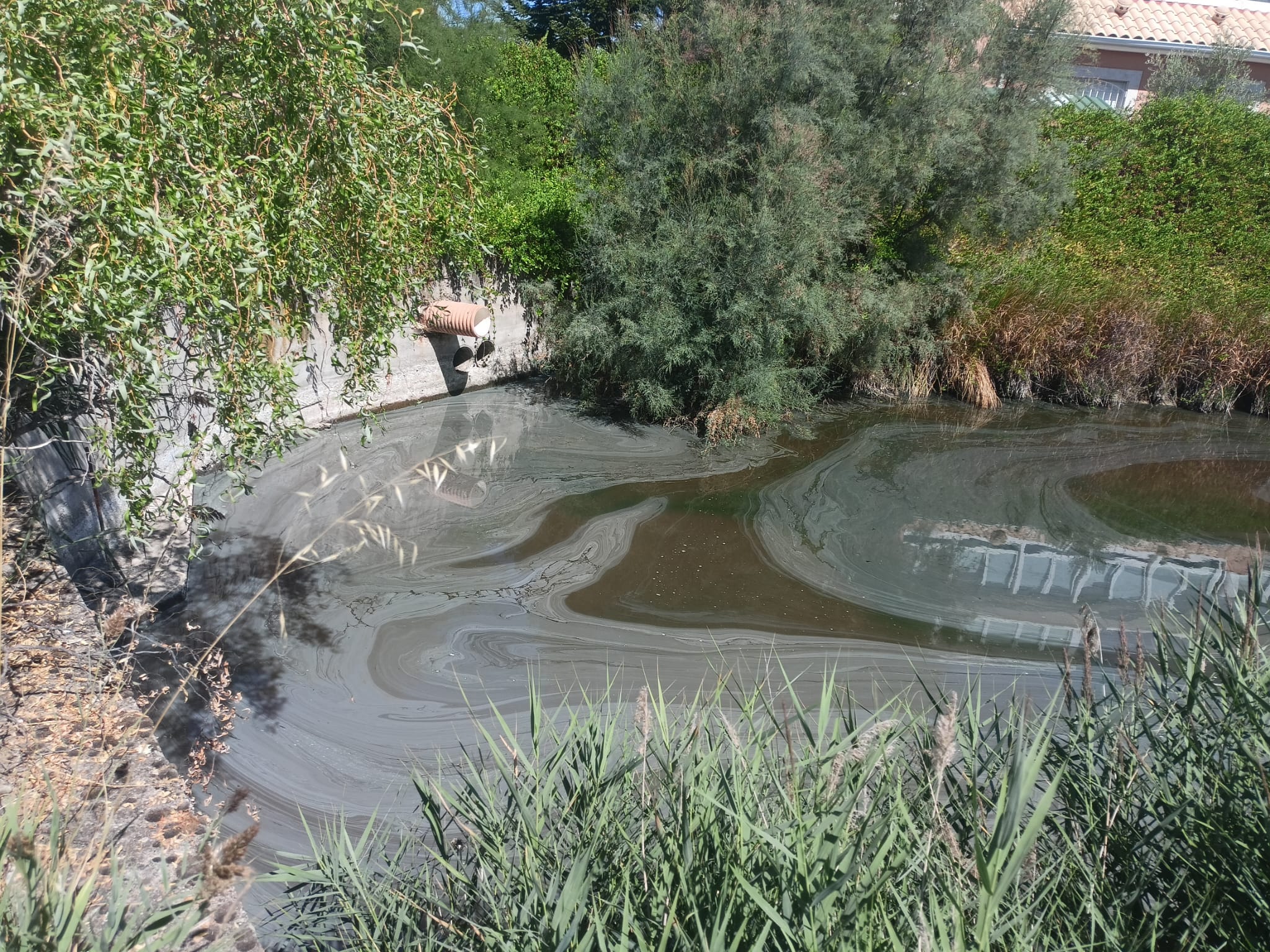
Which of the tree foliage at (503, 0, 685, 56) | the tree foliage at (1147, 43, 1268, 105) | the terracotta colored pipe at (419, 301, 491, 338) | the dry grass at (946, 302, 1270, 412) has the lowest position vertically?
the dry grass at (946, 302, 1270, 412)

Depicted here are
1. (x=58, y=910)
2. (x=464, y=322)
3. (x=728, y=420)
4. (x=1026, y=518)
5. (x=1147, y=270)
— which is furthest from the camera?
(x=1147, y=270)

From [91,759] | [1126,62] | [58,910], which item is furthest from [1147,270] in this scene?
[58,910]

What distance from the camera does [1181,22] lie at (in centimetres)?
1438

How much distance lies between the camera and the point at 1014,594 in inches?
202

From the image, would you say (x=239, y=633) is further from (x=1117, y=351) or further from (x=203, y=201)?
(x=1117, y=351)

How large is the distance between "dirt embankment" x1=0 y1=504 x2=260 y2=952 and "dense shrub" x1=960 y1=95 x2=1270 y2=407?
7960 mm

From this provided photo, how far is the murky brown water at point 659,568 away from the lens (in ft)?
12.8

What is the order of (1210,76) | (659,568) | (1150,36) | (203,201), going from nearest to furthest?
(203,201)
(659,568)
(1210,76)
(1150,36)

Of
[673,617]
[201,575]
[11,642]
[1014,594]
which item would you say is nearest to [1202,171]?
[1014,594]

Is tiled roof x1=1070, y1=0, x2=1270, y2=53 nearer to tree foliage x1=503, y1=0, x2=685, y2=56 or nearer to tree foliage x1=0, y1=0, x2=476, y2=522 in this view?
tree foliage x1=503, y1=0, x2=685, y2=56

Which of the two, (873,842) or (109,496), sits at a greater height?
(109,496)

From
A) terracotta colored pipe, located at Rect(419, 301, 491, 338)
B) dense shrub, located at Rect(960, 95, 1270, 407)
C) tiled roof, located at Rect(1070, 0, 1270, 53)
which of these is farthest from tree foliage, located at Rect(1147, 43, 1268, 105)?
terracotta colored pipe, located at Rect(419, 301, 491, 338)

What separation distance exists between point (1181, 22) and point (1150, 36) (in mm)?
927

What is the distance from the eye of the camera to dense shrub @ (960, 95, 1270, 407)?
888cm
